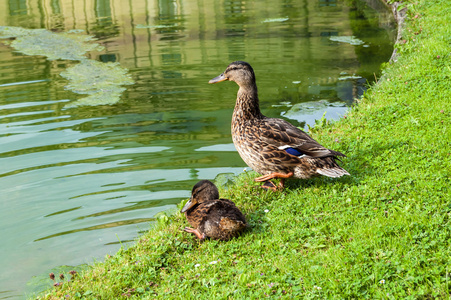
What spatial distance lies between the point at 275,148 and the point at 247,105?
0.84 meters

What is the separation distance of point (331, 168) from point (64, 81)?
→ 9182 mm

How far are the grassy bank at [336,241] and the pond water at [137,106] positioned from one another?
1.31 metres

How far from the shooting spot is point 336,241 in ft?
→ 15.9

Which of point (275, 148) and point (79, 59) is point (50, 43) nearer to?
point (79, 59)

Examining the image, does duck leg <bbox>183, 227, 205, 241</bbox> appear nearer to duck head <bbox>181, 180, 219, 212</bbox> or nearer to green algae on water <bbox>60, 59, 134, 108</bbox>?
duck head <bbox>181, 180, 219, 212</bbox>

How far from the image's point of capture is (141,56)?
608 inches

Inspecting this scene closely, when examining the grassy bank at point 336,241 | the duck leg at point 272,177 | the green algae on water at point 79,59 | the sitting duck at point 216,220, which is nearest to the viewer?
the grassy bank at point 336,241

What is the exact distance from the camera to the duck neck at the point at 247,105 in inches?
257

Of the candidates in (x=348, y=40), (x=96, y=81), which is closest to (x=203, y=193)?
(x=96, y=81)

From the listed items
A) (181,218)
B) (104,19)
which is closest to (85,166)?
(181,218)

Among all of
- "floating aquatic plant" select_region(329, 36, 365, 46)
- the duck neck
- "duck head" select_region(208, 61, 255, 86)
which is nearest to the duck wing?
the duck neck

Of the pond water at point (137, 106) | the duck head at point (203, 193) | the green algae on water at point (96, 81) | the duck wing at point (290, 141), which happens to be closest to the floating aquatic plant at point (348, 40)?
the pond water at point (137, 106)

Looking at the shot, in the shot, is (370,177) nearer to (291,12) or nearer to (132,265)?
(132,265)

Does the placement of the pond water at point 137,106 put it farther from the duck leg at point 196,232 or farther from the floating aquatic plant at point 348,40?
the duck leg at point 196,232
